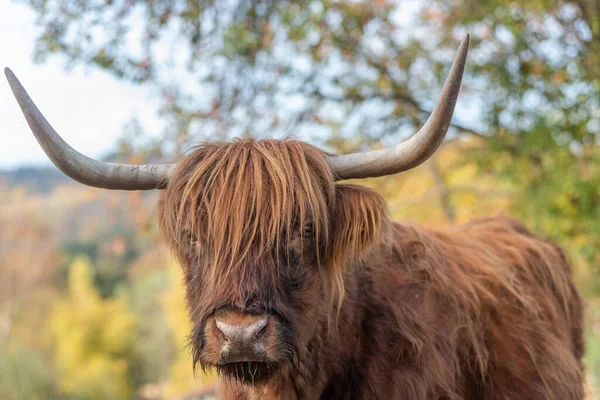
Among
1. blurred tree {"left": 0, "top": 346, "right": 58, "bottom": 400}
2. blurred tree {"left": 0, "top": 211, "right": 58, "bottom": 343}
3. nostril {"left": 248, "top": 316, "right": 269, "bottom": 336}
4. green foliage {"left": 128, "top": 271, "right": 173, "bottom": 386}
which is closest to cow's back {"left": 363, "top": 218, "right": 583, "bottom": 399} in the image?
nostril {"left": 248, "top": 316, "right": 269, "bottom": 336}

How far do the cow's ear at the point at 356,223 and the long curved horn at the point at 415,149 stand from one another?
0.37 ft

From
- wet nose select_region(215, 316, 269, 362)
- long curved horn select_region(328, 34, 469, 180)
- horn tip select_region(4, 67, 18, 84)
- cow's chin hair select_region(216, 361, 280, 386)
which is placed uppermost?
horn tip select_region(4, 67, 18, 84)

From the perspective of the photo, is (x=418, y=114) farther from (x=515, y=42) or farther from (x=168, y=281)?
(x=168, y=281)

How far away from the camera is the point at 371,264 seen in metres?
3.64

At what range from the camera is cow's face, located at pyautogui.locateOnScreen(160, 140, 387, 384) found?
2809mm

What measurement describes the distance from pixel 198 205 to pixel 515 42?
6.08 meters

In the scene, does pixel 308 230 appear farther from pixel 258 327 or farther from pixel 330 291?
pixel 258 327

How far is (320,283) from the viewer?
10.5 feet

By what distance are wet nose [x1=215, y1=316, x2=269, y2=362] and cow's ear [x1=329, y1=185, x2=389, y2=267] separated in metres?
0.65

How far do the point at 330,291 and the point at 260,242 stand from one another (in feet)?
1.66

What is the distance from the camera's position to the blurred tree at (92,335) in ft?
164

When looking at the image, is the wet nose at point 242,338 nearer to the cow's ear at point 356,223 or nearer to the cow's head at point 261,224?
the cow's head at point 261,224

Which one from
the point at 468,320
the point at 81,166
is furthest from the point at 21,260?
the point at 468,320

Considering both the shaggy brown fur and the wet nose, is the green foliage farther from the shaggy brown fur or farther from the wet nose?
the wet nose
